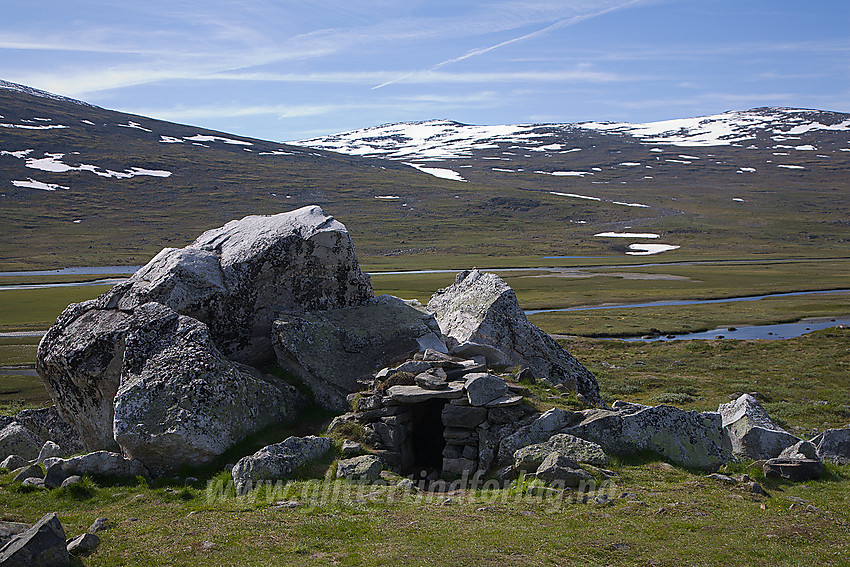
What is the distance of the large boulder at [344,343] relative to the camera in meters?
23.2

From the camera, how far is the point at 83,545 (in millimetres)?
11953

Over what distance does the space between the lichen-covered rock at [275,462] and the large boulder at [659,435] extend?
24.2 feet

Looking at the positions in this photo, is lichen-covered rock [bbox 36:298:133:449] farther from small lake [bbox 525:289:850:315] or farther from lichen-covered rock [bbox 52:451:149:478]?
small lake [bbox 525:289:850:315]

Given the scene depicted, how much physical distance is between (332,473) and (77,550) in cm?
659

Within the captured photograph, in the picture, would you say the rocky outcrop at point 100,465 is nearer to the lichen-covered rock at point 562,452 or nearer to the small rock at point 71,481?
the small rock at point 71,481

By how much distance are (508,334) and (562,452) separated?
1109cm

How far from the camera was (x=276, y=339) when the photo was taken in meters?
24.0

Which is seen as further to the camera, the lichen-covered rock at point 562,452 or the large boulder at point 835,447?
the large boulder at point 835,447

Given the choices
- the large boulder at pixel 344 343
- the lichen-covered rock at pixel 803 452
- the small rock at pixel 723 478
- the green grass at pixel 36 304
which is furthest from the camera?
the green grass at pixel 36 304

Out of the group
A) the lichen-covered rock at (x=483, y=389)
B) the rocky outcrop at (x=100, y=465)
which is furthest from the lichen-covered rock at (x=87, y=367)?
the lichen-covered rock at (x=483, y=389)

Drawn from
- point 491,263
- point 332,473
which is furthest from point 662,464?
point 491,263

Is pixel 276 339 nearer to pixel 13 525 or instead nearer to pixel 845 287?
pixel 13 525

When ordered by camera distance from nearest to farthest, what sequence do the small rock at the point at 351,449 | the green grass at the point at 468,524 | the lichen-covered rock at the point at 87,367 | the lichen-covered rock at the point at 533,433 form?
the green grass at the point at 468,524
the lichen-covered rock at the point at 533,433
the small rock at the point at 351,449
the lichen-covered rock at the point at 87,367

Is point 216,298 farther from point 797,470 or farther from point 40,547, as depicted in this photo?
point 797,470
